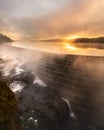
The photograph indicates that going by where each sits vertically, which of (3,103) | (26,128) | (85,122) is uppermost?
(3,103)

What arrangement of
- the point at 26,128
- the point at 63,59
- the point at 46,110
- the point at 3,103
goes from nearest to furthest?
1. the point at 3,103
2. the point at 26,128
3. the point at 46,110
4. the point at 63,59

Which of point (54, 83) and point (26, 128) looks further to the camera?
point (54, 83)

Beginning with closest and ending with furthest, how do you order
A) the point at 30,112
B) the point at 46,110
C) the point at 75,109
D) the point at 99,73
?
the point at 30,112 < the point at 46,110 < the point at 75,109 < the point at 99,73

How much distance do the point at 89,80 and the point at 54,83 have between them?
23.3ft

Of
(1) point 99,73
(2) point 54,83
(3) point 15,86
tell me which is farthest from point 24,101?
(1) point 99,73

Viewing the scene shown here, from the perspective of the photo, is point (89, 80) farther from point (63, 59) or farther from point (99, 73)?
point (63, 59)

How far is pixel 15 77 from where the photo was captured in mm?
27594

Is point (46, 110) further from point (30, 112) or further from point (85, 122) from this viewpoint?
point (85, 122)

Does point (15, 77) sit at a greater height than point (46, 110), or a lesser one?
greater

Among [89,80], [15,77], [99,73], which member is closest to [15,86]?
[15,77]

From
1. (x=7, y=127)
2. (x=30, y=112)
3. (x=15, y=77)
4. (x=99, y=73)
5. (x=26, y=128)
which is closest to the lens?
(x=7, y=127)

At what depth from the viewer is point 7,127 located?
11.1 metres

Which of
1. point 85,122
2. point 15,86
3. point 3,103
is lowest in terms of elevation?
point 85,122

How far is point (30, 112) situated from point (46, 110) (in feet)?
6.61
